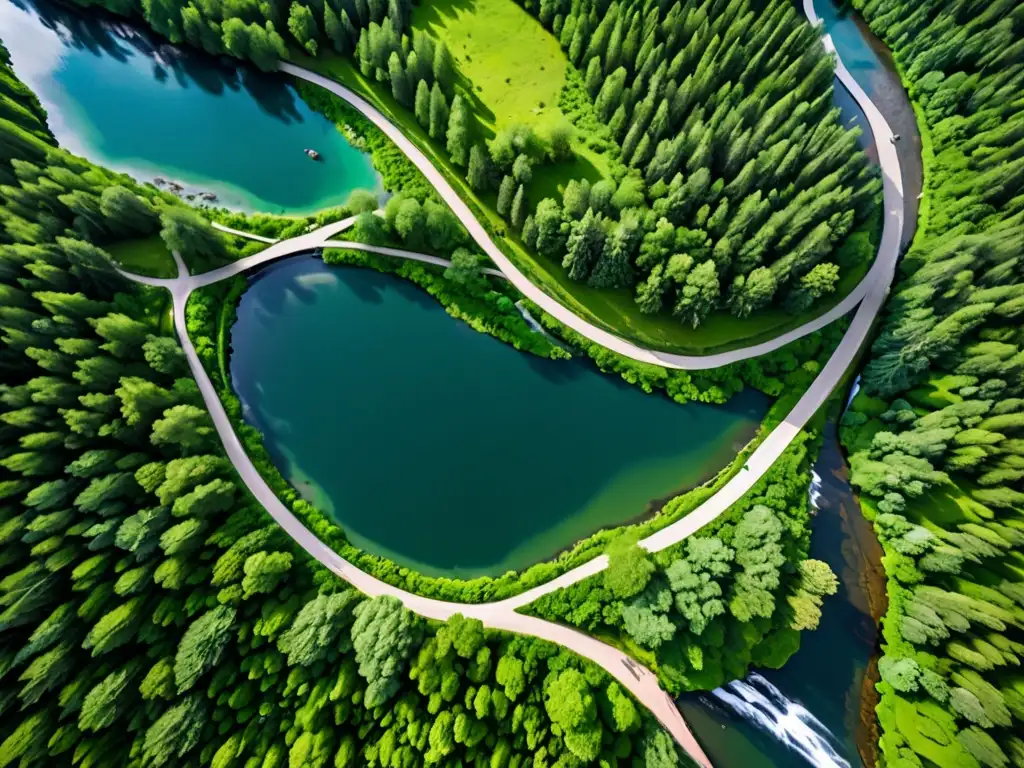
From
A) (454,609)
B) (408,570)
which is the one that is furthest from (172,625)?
(454,609)

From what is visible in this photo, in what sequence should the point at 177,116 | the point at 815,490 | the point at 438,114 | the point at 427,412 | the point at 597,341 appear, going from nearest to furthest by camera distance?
the point at 815,490, the point at 427,412, the point at 597,341, the point at 438,114, the point at 177,116

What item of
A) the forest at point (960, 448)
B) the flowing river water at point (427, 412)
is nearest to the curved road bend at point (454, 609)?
the flowing river water at point (427, 412)

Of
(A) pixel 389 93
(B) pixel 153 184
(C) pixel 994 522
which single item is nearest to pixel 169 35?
(B) pixel 153 184

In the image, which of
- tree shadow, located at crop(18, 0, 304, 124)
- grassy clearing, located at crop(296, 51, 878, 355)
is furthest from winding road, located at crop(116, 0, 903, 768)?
tree shadow, located at crop(18, 0, 304, 124)

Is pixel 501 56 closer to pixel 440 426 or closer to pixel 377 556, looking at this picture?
pixel 440 426

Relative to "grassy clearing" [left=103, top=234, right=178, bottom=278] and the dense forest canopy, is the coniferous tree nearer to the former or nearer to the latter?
the dense forest canopy
